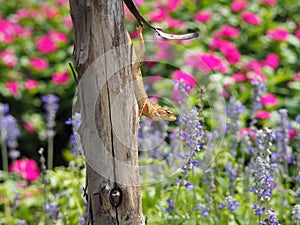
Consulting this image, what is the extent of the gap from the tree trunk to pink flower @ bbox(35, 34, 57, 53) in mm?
3778

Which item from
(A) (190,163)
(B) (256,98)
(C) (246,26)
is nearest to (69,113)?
(C) (246,26)

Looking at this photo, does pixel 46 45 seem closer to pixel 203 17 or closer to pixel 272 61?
pixel 203 17

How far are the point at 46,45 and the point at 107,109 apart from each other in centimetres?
387

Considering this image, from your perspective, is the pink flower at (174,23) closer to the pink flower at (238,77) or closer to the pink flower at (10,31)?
the pink flower at (238,77)

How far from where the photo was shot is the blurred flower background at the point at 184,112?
2920 mm

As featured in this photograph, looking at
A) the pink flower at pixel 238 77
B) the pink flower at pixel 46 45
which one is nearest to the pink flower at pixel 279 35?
the pink flower at pixel 238 77

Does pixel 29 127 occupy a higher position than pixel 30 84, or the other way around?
pixel 30 84

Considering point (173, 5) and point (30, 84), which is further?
point (173, 5)

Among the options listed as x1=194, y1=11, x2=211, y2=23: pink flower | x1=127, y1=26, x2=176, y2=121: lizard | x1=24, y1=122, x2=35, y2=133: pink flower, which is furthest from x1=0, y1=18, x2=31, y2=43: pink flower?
x1=127, y1=26, x2=176, y2=121: lizard

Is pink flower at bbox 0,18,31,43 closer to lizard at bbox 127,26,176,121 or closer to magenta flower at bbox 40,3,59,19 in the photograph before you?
magenta flower at bbox 40,3,59,19

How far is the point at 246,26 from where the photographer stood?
19.9ft

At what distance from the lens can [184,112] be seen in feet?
9.14

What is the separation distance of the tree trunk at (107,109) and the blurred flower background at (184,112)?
23 cm

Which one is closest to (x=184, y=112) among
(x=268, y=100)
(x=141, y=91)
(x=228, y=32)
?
(x=141, y=91)
